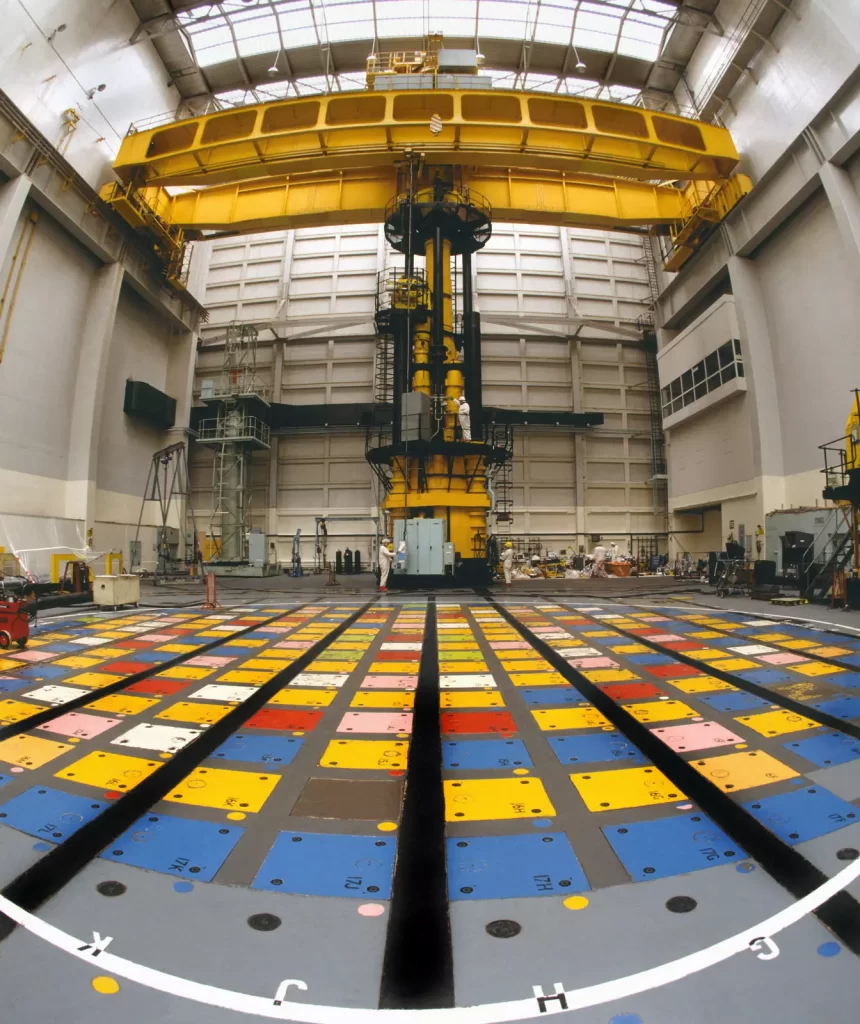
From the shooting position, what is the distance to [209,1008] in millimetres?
1405

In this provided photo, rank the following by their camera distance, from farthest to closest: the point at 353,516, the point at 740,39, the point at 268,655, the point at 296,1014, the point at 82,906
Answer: the point at 353,516, the point at 740,39, the point at 268,655, the point at 82,906, the point at 296,1014

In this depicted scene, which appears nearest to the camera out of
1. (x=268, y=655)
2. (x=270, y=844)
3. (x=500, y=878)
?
(x=500, y=878)

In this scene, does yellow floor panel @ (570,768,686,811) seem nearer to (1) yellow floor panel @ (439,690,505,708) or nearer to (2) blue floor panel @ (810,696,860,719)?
(1) yellow floor panel @ (439,690,505,708)

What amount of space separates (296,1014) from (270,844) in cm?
89

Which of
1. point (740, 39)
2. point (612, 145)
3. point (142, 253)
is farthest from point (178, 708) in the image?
point (740, 39)

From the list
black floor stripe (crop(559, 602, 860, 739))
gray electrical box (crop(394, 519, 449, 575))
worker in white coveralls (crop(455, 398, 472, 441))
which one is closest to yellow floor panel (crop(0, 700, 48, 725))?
black floor stripe (crop(559, 602, 860, 739))

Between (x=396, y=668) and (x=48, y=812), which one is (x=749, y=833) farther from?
(x=396, y=668)

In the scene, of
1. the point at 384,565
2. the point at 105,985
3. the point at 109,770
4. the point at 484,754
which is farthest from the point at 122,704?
the point at 384,565

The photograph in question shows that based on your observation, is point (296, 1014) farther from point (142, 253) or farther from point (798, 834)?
point (142, 253)

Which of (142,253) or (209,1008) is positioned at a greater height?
(142,253)

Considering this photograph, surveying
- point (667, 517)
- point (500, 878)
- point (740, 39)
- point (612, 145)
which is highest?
point (740, 39)

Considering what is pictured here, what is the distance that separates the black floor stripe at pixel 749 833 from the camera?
5.71 feet

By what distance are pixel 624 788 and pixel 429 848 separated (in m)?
1.12

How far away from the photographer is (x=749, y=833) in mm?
2252
